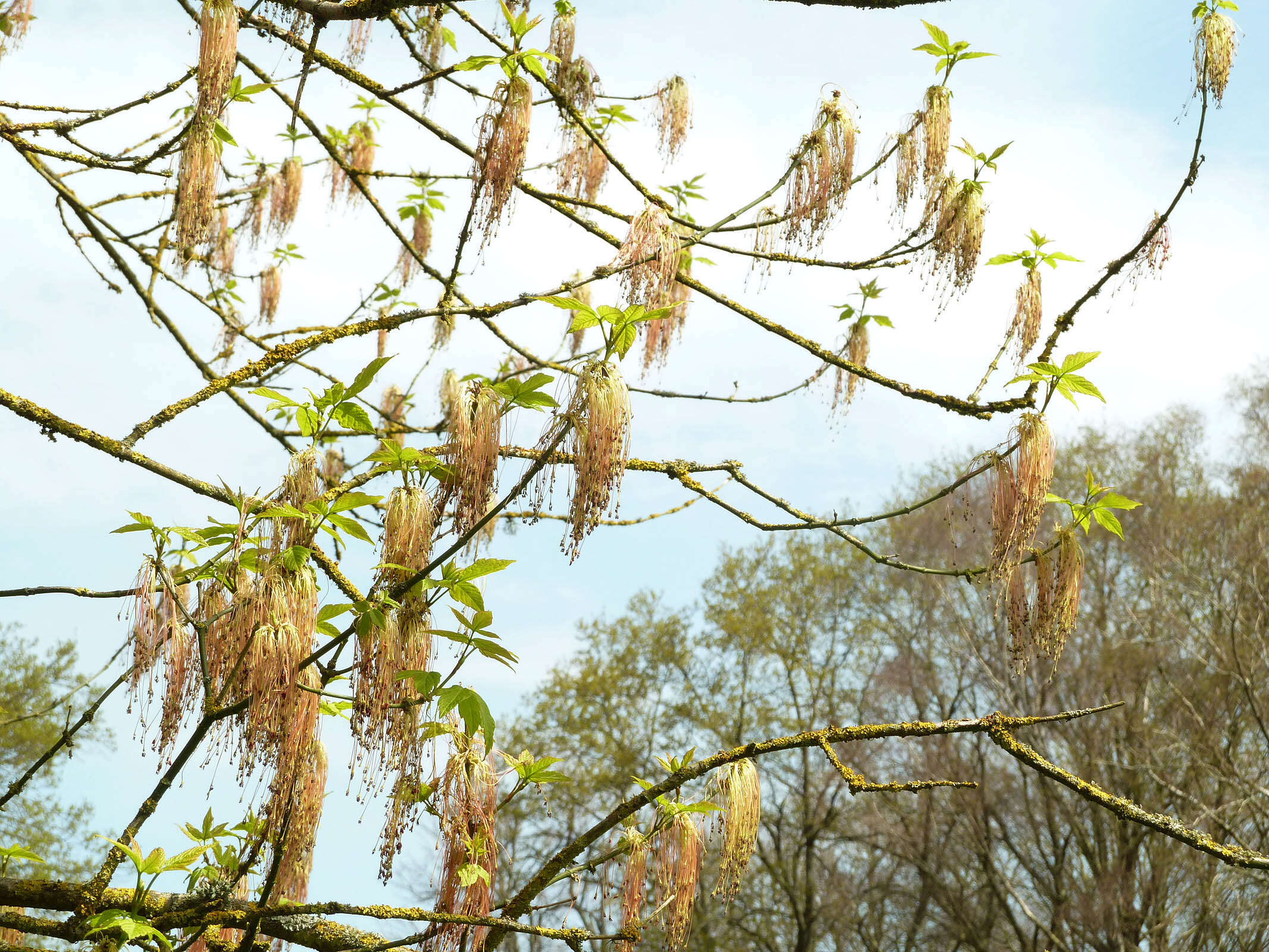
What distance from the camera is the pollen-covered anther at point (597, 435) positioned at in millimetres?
1409

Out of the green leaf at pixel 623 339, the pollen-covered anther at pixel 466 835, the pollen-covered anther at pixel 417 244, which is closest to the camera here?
the green leaf at pixel 623 339

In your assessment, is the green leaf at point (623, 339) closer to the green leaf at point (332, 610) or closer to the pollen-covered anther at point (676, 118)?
the green leaf at point (332, 610)

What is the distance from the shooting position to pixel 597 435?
1.41 metres

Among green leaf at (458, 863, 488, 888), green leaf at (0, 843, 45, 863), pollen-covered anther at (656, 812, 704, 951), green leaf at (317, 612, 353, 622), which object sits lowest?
green leaf at (0, 843, 45, 863)

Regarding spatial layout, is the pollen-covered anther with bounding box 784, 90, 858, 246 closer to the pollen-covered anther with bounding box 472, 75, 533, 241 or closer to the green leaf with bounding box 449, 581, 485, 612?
the pollen-covered anther with bounding box 472, 75, 533, 241

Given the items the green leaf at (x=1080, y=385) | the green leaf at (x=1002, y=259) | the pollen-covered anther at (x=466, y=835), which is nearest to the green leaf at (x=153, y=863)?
the pollen-covered anther at (x=466, y=835)

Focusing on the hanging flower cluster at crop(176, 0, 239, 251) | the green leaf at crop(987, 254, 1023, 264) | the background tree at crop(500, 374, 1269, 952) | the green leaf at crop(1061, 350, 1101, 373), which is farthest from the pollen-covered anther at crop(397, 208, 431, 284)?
the background tree at crop(500, 374, 1269, 952)

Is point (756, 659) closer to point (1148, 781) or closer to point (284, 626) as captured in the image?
point (1148, 781)

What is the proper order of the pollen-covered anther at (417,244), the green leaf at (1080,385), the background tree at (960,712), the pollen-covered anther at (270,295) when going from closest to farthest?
the green leaf at (1080,385) → the pollen-covered anther at (417,244) → the pollen-covered anther at (270,295) → the background tree at (960,712)

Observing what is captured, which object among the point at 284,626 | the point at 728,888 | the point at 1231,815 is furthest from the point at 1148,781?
the point at 284,626

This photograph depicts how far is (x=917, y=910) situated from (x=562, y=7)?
14.0m

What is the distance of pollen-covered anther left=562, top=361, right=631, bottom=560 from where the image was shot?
1.41 m

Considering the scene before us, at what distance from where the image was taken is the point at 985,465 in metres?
2.23

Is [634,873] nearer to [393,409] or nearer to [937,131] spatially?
[937,131]
